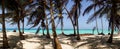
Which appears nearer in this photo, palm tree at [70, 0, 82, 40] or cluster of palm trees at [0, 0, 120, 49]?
cluster of palm trees at [0, 0, 120, 49]

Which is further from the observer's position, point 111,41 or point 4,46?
point 111,41

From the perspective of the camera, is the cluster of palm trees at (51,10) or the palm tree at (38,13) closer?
the cluster of palm trees at (51,10)

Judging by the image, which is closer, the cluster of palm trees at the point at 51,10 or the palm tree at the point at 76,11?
the cluster of palm trees at the point at 51,10

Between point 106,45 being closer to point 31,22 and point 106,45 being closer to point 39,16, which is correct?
point 39,16

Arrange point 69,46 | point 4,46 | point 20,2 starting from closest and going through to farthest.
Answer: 1. point 4,46
2. point 69,46
3. point 20,2

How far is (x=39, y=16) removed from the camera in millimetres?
32781

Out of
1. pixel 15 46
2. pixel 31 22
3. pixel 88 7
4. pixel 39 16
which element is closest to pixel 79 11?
pixel 88 7

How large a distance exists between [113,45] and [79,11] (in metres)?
8.48

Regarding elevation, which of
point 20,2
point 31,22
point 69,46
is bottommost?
point 69,46

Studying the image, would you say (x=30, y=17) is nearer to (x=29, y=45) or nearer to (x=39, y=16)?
(x=39, y=16)

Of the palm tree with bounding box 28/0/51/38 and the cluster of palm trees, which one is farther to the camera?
the palm tree with bounding box 28/0/51/38

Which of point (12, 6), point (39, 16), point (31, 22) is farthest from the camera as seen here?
point (31, 22)

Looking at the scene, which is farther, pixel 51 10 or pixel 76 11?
pixel 76 11

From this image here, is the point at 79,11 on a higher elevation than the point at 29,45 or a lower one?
higher
